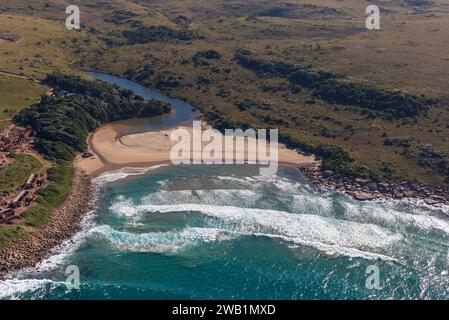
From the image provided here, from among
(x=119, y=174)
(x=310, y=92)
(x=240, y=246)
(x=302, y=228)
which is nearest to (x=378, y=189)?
(x=302, y=228)

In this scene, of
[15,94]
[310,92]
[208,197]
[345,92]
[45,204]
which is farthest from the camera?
[310,92]

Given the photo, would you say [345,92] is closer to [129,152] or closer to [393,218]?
[393,218]

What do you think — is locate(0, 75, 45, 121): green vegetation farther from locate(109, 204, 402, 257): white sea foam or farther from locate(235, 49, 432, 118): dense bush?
locate(235, 49, 432, 118): dense bush

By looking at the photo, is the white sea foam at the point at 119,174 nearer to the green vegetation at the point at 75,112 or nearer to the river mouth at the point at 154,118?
the green vegetation at the point at 75,112

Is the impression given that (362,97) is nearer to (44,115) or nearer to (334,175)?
(334,175)

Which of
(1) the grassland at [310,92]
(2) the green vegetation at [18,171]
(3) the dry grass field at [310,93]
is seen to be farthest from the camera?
(3) the dry grass field at [310,93]

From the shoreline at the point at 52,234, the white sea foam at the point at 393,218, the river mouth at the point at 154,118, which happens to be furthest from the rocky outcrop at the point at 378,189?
the shoreline at the point at 52,234

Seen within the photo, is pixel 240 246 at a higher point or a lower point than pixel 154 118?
lower
